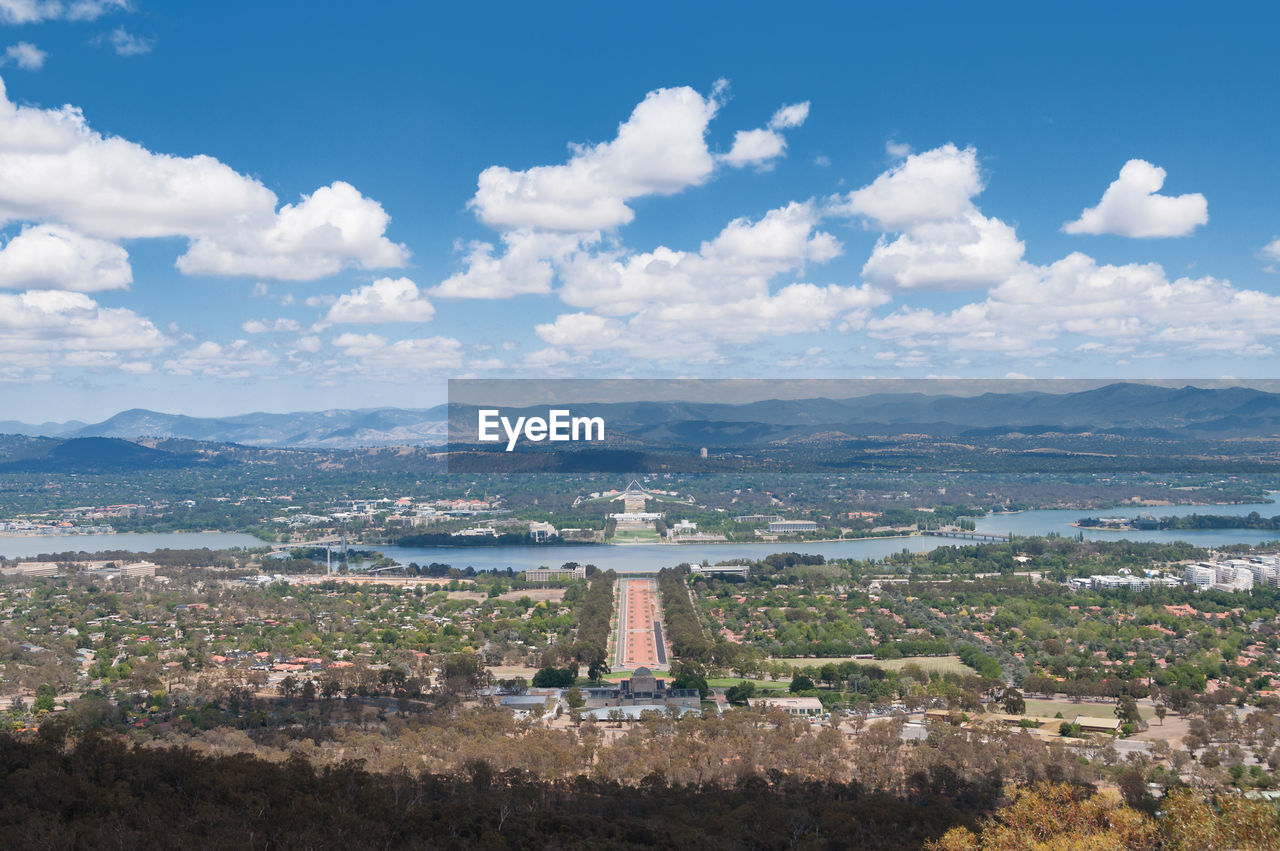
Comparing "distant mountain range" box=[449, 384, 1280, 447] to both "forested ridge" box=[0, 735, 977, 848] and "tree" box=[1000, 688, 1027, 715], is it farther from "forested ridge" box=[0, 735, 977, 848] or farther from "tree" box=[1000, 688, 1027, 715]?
"forested ridge" box=[0, 735, 977, 848]

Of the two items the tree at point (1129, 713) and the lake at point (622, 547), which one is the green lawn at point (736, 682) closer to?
the tree at point (1129, 713)

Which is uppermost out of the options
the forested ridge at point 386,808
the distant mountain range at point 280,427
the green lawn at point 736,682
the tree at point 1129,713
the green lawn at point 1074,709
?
the distant mountain range at point 280,427

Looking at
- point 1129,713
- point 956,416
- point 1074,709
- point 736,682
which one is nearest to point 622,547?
point 736,682

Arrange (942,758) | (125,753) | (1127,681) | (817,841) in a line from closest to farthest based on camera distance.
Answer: (817,841) < (125,753) < (942,758) < (1127,681)

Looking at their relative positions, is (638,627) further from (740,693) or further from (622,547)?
(622,547)

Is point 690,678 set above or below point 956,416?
below

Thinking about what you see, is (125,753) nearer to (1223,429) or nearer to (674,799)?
(674,799)

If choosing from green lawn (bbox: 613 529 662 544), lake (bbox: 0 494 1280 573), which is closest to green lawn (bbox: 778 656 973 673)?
lake (bbox: 0 494 1280 573)

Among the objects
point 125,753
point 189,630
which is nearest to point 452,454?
point 189,630

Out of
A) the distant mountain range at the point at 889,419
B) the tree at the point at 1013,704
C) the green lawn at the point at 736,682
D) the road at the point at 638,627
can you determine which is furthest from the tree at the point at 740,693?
the distant mountain range at the point at 889,419
